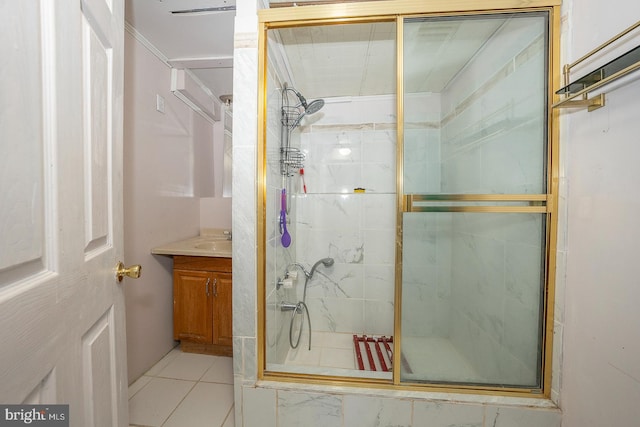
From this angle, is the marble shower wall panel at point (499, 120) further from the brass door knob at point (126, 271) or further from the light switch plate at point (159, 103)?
the light switch plate at point (159, 103)

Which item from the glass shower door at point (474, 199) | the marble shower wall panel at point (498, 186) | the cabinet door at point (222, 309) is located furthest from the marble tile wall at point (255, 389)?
the cabinet door at point (222, 309)

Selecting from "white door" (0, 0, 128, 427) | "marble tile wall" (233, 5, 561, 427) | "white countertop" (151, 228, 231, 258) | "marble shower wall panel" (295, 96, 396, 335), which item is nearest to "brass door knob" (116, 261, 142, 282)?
"white door" (0, 0, 128, 427)

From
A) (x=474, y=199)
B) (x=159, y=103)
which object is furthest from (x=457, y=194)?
(x=159, y=103)

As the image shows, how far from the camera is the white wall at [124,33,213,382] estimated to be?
153cm

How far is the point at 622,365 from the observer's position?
2.59 ft

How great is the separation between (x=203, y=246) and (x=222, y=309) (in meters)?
0.57

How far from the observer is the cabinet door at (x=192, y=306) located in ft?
5.86

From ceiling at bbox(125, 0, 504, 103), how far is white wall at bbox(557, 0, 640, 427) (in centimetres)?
44

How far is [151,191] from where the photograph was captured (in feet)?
5.57

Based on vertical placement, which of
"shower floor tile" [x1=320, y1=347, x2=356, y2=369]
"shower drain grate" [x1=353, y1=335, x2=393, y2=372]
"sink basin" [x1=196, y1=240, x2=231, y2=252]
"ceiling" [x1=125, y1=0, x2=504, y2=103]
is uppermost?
"ceiling" [x1=125, y1=0, x2=504, y2=103]

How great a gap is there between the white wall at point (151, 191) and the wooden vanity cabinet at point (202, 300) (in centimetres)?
14

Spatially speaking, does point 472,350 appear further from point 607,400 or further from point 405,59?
point 405,59

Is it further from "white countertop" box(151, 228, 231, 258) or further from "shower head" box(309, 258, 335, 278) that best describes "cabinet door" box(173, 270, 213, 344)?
"shower head" box(309, 258, 335, 278)

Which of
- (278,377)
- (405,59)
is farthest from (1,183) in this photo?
(405,59)
